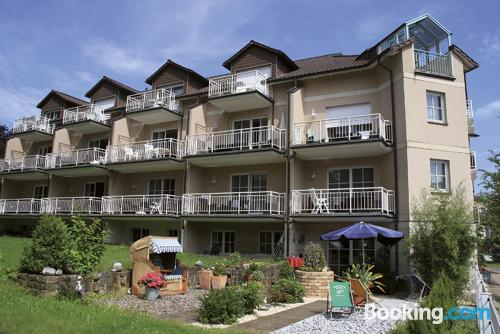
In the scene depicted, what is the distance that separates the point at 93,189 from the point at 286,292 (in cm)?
2010

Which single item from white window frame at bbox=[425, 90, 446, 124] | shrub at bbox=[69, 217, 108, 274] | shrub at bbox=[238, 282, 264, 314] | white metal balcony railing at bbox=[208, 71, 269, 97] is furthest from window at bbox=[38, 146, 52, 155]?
white window frame at bbox=[425, 90, 446, 124]

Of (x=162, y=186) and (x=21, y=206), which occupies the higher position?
(x=162, y=186)

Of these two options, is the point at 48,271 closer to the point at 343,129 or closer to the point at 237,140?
the point at 237,140

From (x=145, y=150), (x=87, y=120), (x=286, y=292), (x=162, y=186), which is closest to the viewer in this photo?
(x=286, y=292)

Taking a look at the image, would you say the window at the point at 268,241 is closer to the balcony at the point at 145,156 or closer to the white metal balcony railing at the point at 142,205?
the white metal balcony railing at the point at 142,205

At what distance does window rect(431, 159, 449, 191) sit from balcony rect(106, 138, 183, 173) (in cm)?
1244

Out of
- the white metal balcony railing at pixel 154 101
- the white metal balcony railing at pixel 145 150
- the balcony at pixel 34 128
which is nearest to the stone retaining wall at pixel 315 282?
the white metal balcony railing at pixel 145 150

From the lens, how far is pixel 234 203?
66.9 ft

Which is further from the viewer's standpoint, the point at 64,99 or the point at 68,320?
the point at 64,99

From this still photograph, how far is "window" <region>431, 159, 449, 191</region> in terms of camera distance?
17.4 metres

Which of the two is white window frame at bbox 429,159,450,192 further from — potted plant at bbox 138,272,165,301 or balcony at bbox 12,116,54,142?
balcony at bbox 12,116,54,142

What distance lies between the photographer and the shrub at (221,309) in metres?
9.43

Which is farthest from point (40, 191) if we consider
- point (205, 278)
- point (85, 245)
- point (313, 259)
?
point (313, 259)

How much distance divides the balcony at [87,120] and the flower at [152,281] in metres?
17.0
